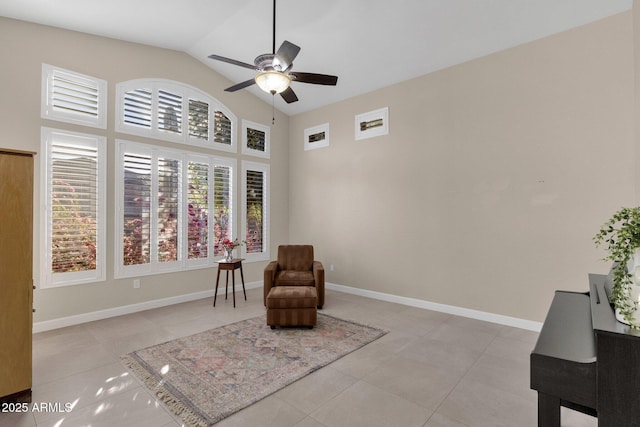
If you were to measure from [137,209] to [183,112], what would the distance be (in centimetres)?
173

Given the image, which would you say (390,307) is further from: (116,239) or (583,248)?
(116,239)

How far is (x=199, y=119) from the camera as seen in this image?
5133 mm

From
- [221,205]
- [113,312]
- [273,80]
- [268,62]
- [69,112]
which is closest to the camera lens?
[273,80]

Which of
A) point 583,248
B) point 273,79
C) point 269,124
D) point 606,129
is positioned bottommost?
point 583,248

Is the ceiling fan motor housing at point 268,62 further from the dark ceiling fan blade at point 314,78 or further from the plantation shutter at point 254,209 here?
the plantation shutter at point 254,209

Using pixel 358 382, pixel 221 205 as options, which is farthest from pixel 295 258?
pixel 358 382

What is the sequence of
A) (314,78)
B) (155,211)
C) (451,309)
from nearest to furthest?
1. (314,78)
2. (451,309)
3. (155,211)

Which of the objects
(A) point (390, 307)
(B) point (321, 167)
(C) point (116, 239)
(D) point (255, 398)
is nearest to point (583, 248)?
(A) point (390, 307)

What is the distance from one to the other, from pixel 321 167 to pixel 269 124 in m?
1.44

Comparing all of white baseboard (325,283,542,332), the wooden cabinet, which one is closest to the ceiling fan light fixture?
the wooden cabinet

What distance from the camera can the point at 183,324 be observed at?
3887 mm

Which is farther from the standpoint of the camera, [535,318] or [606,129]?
[535,318]

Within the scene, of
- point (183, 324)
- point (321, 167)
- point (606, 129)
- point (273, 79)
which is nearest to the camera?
point (273, 79)

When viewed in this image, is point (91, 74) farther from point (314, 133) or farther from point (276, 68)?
point (314, 133)
